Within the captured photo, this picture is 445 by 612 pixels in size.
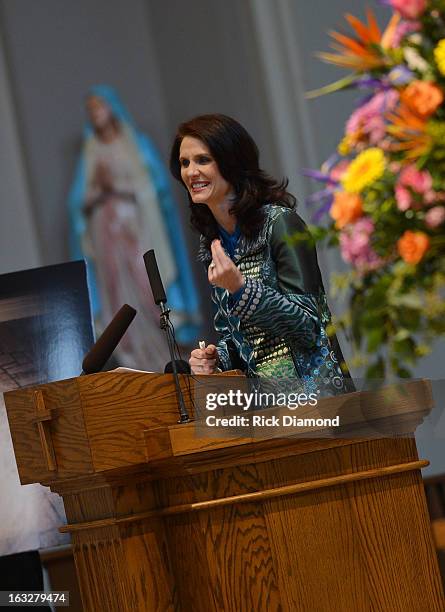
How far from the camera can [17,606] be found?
3.99 metres

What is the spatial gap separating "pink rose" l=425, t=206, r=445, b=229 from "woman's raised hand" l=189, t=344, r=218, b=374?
68.0 inches

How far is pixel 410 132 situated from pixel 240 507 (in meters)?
1.42

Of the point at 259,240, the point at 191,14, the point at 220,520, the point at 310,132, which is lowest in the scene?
the point at 220,520

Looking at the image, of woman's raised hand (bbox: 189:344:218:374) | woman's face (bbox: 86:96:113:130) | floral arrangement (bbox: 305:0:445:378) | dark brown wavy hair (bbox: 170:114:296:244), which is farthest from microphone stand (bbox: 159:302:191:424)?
woman's face (bbox: 86:96:113:130)

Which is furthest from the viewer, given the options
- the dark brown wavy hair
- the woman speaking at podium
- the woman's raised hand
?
the dark brown wavy hair

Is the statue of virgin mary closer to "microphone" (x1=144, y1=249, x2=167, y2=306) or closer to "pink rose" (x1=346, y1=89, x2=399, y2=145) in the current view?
"microphone" (x1=144, y1=249, x2=167, y2=306)

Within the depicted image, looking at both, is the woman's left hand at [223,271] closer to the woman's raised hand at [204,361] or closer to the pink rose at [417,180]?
the woman's raised hand at [204,361]

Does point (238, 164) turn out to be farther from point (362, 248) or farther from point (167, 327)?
point (362, 248)

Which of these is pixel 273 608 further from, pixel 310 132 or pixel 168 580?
pixel 310 132

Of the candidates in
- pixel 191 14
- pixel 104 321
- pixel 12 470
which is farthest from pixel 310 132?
pixel 12 470

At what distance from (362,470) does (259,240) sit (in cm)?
78

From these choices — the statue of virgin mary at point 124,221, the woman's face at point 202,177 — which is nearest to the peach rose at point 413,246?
the woman's face at point 202,177

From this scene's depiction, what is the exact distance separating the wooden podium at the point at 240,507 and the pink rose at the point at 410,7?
1324 mm

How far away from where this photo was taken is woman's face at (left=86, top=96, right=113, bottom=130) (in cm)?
652
